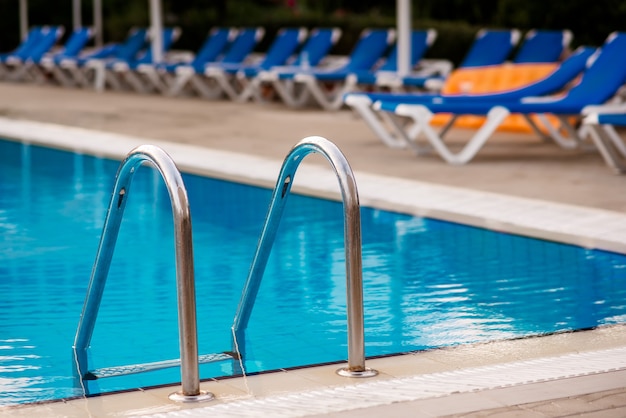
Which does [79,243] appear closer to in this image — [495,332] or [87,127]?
[495,332]

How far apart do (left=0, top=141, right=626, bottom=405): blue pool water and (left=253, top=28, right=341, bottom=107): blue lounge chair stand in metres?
6.99

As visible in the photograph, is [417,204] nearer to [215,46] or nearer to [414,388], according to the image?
[414,388]

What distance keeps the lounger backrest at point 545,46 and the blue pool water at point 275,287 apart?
5197 mm

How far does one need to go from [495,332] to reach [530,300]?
618 millimetres

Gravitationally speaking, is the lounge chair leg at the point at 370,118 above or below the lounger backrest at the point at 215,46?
below

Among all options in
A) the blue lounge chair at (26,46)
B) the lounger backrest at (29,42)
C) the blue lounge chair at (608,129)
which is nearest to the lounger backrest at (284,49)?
the blue lounge chair at (26,46)

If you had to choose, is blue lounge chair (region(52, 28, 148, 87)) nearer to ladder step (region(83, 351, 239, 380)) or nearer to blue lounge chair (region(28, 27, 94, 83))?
blue lounge chair (region(28, 27, 94, 83))

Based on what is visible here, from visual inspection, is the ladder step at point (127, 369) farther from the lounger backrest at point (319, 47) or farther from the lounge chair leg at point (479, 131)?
the lounger backrest at point (319, 47)

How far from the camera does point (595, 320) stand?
480cm

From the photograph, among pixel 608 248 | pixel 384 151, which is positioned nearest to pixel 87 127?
pixel 384 151

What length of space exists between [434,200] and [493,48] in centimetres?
592

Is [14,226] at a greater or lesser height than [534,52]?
lesser

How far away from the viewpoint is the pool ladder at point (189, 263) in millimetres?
3473

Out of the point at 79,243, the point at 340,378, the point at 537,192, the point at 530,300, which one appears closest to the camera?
the point at 340,378
